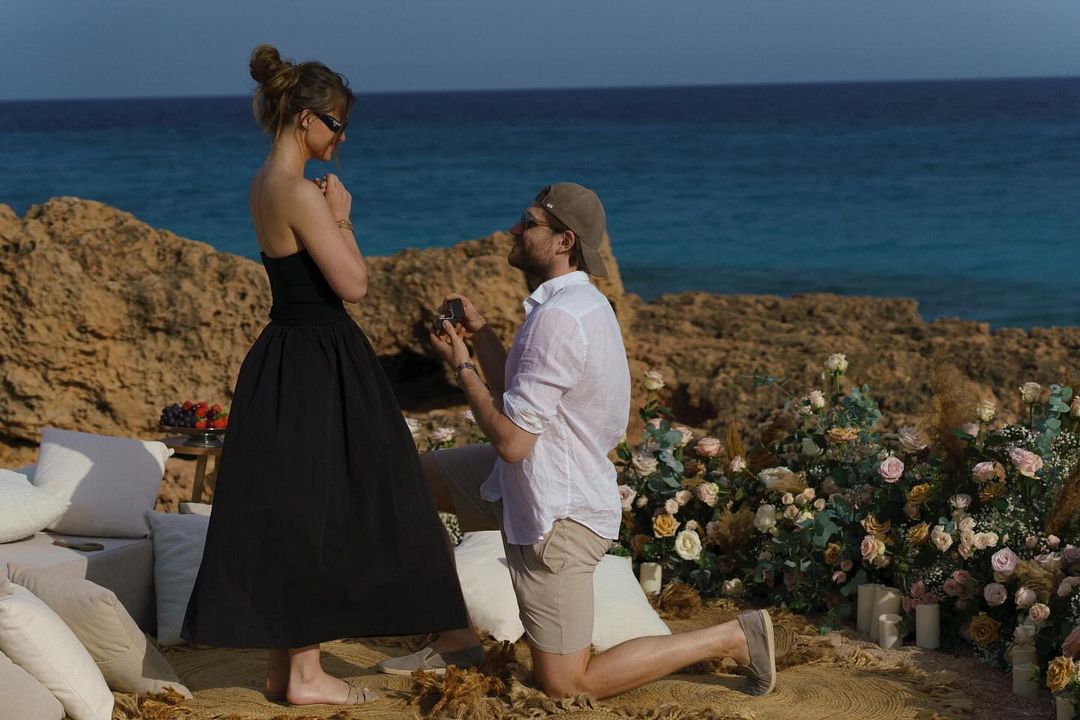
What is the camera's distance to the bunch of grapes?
598cm

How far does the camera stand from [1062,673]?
3975 millimetres

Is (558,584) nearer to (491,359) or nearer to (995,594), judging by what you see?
(491,359)

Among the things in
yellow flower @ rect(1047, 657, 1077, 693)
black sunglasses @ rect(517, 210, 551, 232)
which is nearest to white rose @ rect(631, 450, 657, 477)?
black sunglasses @ rect(517, 210, 551, 232)

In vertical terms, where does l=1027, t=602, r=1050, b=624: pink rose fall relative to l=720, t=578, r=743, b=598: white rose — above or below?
above

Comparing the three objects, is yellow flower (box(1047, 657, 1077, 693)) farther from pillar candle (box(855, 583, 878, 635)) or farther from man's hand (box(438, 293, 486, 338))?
man's hand (box(438, 293, 486, 338))

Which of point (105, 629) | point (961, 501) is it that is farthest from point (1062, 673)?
point (105, 629)

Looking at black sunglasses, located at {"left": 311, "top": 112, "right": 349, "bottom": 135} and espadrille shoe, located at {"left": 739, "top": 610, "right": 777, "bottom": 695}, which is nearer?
black sunglasses, located at {"left": 311, "top": 112, "right": 349, "bottom": 135}

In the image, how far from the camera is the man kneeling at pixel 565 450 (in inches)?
156

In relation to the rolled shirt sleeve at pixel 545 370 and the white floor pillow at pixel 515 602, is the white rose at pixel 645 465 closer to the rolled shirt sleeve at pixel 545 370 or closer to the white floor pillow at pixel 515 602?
the white floor pillow at pixel 515 602

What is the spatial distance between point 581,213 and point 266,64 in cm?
98

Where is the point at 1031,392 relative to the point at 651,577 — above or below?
above

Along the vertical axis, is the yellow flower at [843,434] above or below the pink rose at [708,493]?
above

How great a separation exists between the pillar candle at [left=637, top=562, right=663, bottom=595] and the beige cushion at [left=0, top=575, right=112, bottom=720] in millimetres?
2210

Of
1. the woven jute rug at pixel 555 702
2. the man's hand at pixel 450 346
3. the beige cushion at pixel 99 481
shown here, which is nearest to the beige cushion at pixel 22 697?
the woven jute rug at pixel 555 702
